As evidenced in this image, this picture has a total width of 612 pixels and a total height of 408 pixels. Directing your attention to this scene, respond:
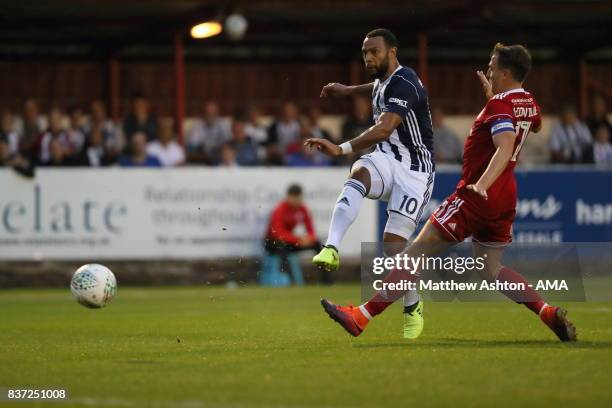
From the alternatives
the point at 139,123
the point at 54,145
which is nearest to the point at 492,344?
the point at 54,145

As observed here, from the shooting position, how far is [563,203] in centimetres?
2247

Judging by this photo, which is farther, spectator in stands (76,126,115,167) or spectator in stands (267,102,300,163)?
spectator in stands (267,102,300,163)

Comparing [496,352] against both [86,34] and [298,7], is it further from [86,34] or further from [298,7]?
[86,34]

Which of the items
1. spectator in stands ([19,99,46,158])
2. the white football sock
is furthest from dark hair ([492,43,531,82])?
spectator in stands ([19,99,46,158])

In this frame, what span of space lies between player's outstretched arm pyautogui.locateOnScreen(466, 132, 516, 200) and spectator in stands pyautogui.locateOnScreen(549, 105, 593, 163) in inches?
597

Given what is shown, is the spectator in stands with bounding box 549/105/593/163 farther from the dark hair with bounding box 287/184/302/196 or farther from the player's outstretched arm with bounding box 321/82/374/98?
the player's outstretched arm with bounding box 321/82/374/98

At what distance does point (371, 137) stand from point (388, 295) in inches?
49.3

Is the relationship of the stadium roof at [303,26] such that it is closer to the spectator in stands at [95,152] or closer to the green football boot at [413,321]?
the spectator in stands at [95,152]

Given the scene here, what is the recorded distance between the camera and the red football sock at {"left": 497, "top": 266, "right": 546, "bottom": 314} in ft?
31.9

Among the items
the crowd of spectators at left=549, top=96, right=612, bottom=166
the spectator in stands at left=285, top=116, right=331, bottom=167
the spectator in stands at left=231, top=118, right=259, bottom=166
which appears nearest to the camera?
the spectator in stands at left=231, top=118, right=259, bottom=166

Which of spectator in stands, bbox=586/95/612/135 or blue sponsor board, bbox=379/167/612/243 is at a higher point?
spectator in stands, bbox=586/95/612/135

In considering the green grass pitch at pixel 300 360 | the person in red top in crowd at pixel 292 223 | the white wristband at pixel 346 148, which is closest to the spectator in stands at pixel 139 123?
the person in red top in crowd at pixel 292 223

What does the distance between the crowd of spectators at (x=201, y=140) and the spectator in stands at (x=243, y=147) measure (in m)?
0.02

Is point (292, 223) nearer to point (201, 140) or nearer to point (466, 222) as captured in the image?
point (201, 140)
